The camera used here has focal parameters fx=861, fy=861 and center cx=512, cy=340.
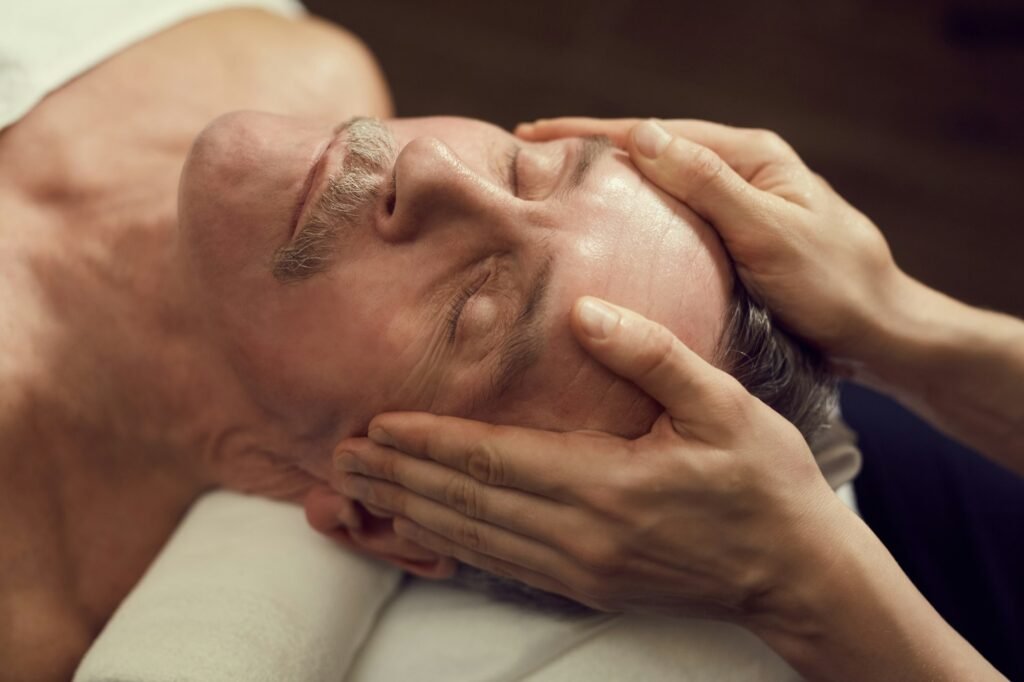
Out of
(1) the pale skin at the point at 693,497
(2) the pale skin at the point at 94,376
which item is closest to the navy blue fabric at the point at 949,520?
(1) the pale skin at the point at 693,497

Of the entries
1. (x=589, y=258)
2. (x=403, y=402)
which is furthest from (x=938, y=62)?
(x=403, y=402)

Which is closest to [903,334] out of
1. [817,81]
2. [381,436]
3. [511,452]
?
[511,452]

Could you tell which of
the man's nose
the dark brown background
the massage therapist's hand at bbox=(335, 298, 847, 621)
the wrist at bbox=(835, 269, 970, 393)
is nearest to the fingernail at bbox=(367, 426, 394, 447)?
the massage therapist's hand at bbox=(335, 298, 847, 621)

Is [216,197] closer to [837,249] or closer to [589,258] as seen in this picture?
[589,258]

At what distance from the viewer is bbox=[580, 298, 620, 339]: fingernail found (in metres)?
0.88

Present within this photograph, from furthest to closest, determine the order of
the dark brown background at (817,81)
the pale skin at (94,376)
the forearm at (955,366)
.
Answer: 1. the dark brown background at (817,81)
2. the forearm at (955,366)
3. the pale skin at (94,376)

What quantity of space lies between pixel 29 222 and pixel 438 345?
661mm

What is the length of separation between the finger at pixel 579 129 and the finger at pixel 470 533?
508 millimetres

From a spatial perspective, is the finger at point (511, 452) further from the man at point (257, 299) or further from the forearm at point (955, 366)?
the forearm at point (955, 366)

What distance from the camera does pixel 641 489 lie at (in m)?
0.89

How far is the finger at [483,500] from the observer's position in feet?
3.03

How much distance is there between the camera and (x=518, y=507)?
923mm

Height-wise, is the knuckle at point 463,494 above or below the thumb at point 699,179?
below

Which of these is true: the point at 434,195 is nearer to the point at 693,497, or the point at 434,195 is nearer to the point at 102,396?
the point at 693,497
